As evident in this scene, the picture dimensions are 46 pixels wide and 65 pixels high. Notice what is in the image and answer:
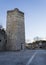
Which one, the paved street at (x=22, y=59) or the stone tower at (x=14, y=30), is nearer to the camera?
the paved street at (x=22, y=59)

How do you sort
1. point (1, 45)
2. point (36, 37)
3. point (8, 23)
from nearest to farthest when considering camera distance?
point (1, 45), point (8, 23), point (36, 37)

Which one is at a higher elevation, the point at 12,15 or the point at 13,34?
the point at 12,15

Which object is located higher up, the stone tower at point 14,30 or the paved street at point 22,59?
the stone tower at point 14,30

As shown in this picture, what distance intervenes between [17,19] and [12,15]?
4.65ft

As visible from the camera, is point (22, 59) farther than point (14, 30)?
No

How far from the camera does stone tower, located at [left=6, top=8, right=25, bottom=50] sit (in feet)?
105

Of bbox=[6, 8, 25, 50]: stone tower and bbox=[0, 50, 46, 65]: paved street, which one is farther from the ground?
bbox=[6, 8, 25, 50]: stone tower

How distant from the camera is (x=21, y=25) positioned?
33.8 m

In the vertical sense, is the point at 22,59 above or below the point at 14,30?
below

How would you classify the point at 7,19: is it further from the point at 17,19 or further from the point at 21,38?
the point at 21,38

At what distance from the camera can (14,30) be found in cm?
3241

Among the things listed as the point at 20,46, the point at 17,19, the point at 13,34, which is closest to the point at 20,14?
the point at 17,19

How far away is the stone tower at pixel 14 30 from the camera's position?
A: 3209cm

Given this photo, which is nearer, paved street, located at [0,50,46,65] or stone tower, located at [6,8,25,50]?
paved street, located at [0,50,46,65]
